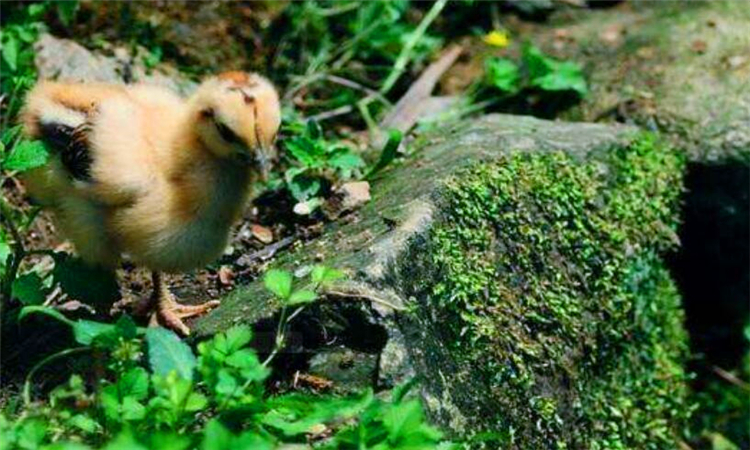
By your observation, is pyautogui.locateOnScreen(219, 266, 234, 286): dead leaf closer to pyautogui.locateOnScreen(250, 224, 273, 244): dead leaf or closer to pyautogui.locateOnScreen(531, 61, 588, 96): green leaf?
pyautogui.locateOnScreen(250, 224, 273, 244): dead leaf


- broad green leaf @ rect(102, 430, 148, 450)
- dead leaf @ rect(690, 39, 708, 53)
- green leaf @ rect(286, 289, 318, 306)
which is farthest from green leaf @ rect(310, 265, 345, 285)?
dead leaf @ rect(690, 39, 708, 53)

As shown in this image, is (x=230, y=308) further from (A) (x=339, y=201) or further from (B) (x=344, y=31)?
(B) (x=344, y=31)

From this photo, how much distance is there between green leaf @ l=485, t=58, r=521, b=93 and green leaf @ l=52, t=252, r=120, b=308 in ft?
8.17

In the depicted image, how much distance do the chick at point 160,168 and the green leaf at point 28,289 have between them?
364 millimetres

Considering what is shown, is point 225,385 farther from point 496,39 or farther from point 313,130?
point 496,39

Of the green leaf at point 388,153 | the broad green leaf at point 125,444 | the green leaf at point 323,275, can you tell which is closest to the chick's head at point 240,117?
the green leaf at point 323,275

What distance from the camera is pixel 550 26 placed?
22.8 ft

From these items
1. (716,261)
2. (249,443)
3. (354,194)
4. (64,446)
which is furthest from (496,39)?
(64,446)

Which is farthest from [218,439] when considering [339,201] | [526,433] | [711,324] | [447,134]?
[711,324]

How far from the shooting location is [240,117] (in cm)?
414

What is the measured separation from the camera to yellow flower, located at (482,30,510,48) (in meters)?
6.72

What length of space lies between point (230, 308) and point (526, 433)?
100 cm

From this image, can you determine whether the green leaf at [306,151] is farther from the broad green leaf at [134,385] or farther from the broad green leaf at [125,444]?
the broad green leaf at [125,444]

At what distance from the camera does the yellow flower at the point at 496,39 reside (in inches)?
265
